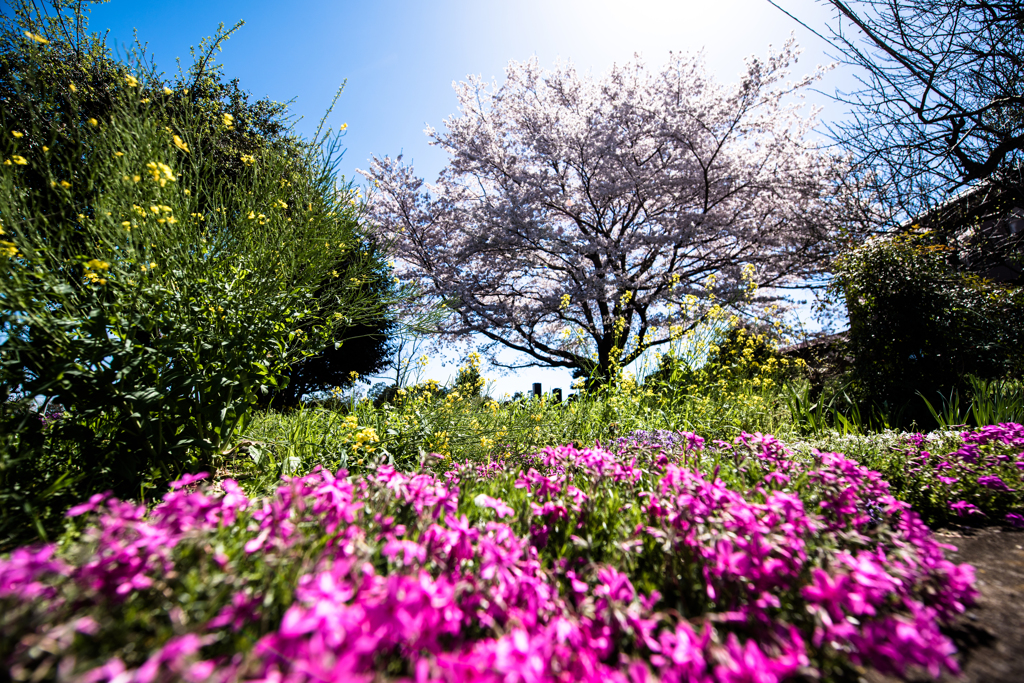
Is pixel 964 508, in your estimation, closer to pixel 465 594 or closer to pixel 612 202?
pixel 465 594

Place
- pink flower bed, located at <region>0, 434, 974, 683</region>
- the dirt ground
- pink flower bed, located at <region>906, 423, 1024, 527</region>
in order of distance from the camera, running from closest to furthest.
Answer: pink flower bed, located at <region>0, 434, 974, 683</region>
the dirt ground
pink flower bed, located at <region>906, 423, 1024, 527</region>

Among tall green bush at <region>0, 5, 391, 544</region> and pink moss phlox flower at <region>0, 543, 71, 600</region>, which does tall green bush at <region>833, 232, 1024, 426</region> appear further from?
pink moss phlox flower at <region>0, 543, 71, 600</region>

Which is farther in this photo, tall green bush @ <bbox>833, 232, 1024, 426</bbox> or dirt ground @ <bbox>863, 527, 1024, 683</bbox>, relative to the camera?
tall green bush @ <bbox>833, 232, 1024, 426</bbox>

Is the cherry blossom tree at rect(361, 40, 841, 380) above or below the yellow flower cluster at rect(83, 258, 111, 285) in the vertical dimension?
above

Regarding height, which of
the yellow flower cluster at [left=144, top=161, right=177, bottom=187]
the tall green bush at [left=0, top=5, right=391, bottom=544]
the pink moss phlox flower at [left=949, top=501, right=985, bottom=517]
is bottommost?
the pink moss phlox flower at [left=949, top=501, right=985, bottom=517]

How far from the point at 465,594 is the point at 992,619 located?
1.85 m

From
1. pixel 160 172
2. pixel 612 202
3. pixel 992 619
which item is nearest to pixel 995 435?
pixel 992 619

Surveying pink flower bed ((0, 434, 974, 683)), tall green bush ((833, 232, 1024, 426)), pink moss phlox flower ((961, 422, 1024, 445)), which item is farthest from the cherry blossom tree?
pink flower bed ((0, 434, 974, 683))

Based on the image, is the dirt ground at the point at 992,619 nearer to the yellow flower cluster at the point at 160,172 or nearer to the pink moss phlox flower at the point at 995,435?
the pink moss phlox flower at the point at 995,435

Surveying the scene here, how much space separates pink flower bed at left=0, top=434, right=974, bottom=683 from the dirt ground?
72mm

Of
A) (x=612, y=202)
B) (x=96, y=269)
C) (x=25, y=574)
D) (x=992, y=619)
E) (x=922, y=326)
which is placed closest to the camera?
(x=25, y=574)

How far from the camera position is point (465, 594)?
138 centimetres

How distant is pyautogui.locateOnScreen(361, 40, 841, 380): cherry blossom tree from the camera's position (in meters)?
10.9

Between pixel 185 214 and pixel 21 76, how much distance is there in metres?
2.63
